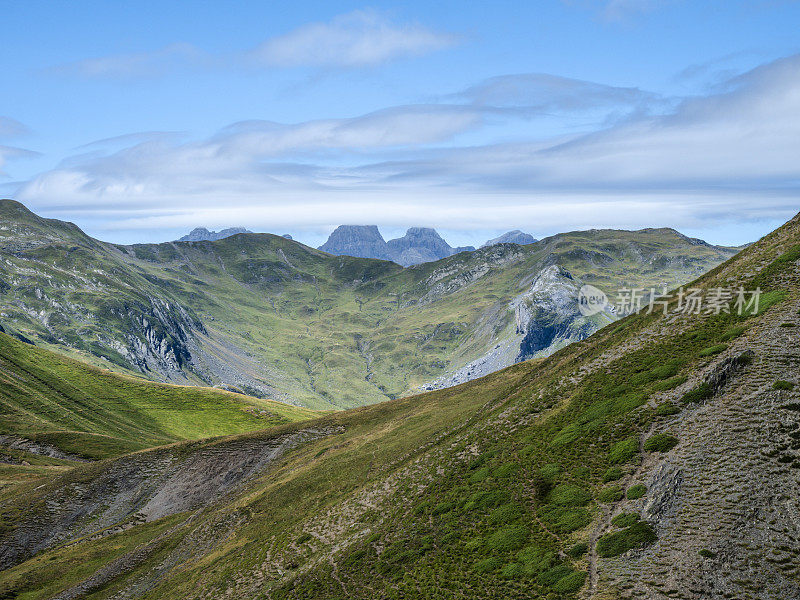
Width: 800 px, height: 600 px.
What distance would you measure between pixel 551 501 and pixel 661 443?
10.3 meters

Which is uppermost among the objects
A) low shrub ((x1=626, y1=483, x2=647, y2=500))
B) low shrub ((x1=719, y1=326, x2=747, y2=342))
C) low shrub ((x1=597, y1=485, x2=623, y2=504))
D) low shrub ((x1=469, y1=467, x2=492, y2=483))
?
low shrub ((x1=719, y1=326, x2=747, y2=342))

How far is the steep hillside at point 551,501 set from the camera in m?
33.1

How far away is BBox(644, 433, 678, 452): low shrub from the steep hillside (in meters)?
0.21

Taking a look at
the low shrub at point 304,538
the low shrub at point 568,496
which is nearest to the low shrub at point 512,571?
the low shrub at point 568,496

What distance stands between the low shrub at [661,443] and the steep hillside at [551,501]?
21 centimetres

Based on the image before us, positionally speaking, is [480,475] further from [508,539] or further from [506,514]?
[508,539]

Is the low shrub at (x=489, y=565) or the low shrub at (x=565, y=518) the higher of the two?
the low shrub at (x=565, y=518)

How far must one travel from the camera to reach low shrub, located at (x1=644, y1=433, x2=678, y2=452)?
4038cm

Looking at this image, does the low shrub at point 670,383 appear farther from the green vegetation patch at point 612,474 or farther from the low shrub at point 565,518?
the low shrub at point 565,518

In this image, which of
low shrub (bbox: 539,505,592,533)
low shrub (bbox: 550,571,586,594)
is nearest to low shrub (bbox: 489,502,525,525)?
low shrub (bbox: 539,505,592,533)

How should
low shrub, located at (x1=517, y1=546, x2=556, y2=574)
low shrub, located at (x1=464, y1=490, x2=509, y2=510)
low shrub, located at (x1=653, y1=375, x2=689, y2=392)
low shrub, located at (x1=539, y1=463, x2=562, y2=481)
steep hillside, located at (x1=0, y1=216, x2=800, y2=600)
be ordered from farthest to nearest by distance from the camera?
low shrub, located at (x1=464, y1=490, x2=509, y2=510) → low shrub, located at (x1=653, y1=375, x2=689, y2=392) → low shrub, located at (x1=539, y1=463, x2=562, y2=481) → low shrub, located at (x1=517, y1=546, x2=556, y2=574) → steep hillside, located at (x1=0, y1=216, x2=800, y2=600)

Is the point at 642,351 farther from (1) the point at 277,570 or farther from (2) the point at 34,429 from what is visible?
(2) the point at 34,429

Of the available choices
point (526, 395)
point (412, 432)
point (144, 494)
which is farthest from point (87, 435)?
point (526, 395)

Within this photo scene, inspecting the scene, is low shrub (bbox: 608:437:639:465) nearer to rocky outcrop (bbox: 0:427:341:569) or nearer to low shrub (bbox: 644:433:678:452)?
low shrub (bbox: 644:433:678:452)
